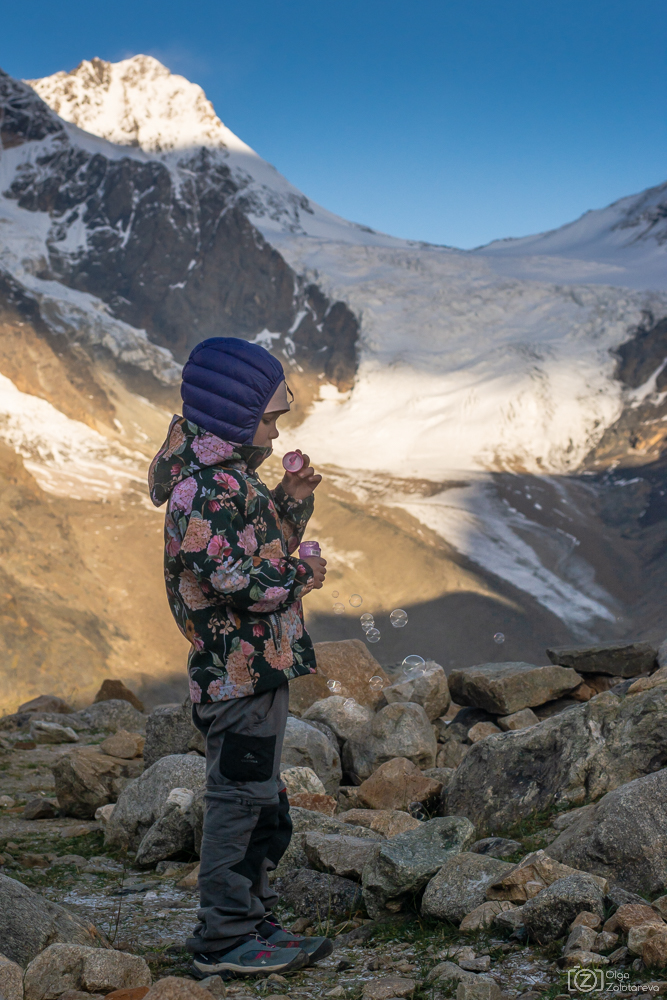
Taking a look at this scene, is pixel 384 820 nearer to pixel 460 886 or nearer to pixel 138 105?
pixel 460 886

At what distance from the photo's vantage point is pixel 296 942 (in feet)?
8.68

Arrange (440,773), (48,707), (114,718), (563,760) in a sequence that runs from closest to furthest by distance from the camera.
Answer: (563,760)
(440,773)
(114,718)
(48,707)

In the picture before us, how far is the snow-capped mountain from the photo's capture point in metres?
31.3

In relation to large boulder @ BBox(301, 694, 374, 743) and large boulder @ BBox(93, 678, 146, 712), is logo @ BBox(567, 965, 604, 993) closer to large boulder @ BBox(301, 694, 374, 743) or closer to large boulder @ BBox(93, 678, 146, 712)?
large boulder @ BBox(301, 694, 374, 743)

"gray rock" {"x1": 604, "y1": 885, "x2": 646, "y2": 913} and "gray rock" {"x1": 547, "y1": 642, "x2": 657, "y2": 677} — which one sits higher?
"gray rock" {"x1": 547, "y1": 642, "x2": 657, "y2": 677}

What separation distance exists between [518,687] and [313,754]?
1.72 m

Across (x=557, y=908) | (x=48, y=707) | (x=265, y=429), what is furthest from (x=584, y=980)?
(x=48, y=707)

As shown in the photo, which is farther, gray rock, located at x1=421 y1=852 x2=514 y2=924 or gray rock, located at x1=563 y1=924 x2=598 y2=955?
gray rock, located at x1=421 y1=852 x2=514 y2=924

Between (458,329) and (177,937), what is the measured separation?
48441mm

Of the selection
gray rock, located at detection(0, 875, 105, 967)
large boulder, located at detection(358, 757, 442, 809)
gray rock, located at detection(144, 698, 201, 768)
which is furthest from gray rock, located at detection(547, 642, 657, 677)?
gray rock, located at detection(0, 875, 105, 967)

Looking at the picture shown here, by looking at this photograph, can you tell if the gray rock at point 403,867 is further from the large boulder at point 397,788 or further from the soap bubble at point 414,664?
the soap bubble at point 414,664

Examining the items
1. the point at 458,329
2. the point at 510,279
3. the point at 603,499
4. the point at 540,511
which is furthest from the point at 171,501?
the point at 510,279

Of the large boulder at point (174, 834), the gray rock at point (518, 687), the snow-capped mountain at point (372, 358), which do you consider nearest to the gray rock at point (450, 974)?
the large boulder at point (174, 834)

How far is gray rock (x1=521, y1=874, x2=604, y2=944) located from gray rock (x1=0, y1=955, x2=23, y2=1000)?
1.49m
